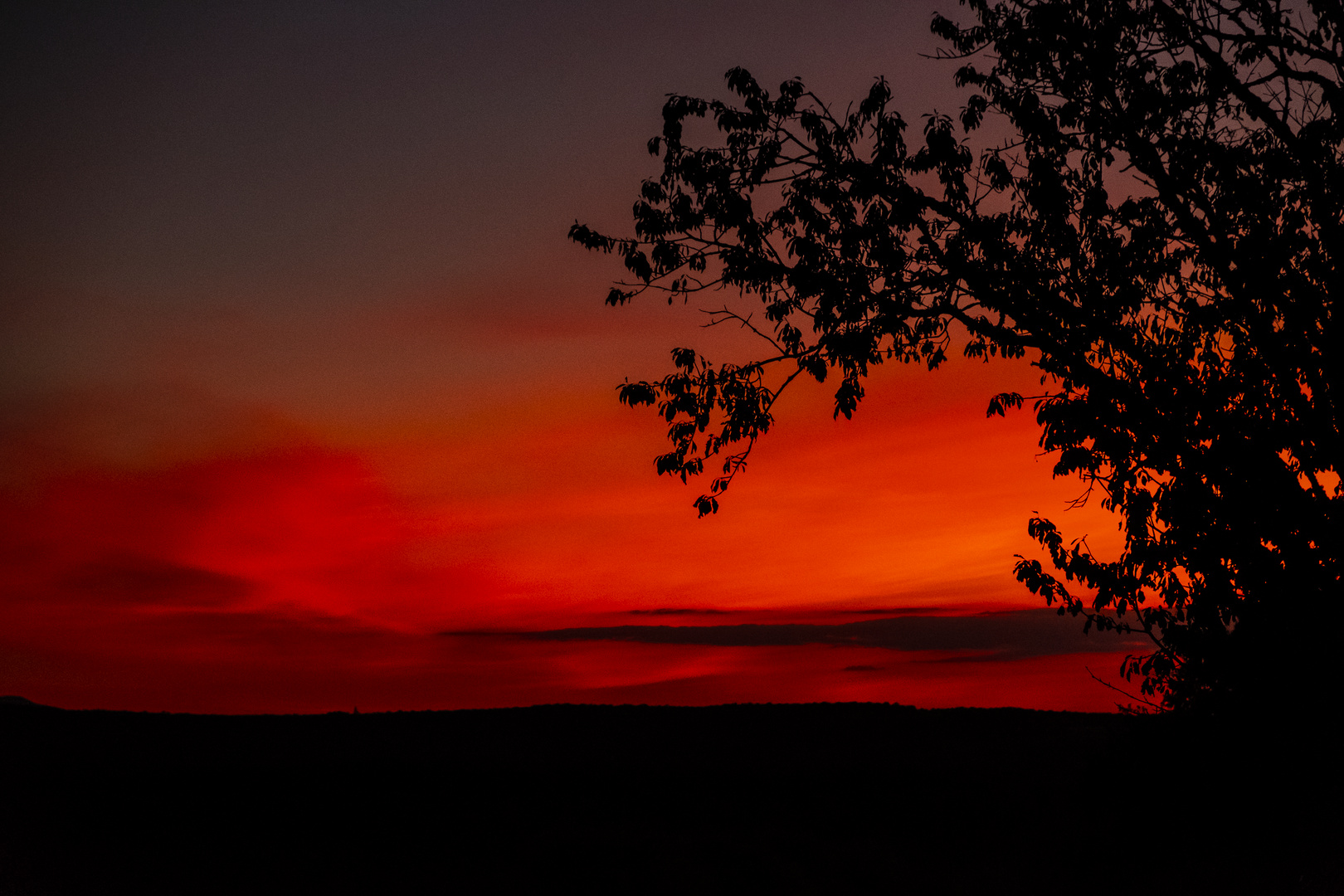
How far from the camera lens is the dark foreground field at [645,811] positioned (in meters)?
12.0

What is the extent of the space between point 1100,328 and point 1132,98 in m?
3.06

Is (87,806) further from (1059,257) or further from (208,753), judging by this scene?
(1059,257)

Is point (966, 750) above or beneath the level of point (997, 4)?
beneath

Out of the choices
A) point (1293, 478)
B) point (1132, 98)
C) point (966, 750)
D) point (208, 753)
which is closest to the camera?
point (1293, 478)

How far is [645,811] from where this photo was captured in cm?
1432

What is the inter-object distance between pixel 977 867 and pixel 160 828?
10960 millimetres

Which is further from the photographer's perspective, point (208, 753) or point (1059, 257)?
point (208, 753)

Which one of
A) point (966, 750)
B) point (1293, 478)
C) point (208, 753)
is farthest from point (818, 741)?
point (208, 753)

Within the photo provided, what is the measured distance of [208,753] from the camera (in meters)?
16.2

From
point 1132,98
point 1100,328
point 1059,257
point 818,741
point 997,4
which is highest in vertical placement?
point 997,4

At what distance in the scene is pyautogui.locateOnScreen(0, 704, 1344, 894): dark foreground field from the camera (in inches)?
473

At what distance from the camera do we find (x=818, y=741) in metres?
18.0

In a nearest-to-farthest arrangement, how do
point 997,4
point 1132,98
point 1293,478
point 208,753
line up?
point 1293,478
point 1132,98
point 997,4
point 208,753

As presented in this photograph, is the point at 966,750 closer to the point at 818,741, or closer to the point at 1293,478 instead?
the point at 818,741
